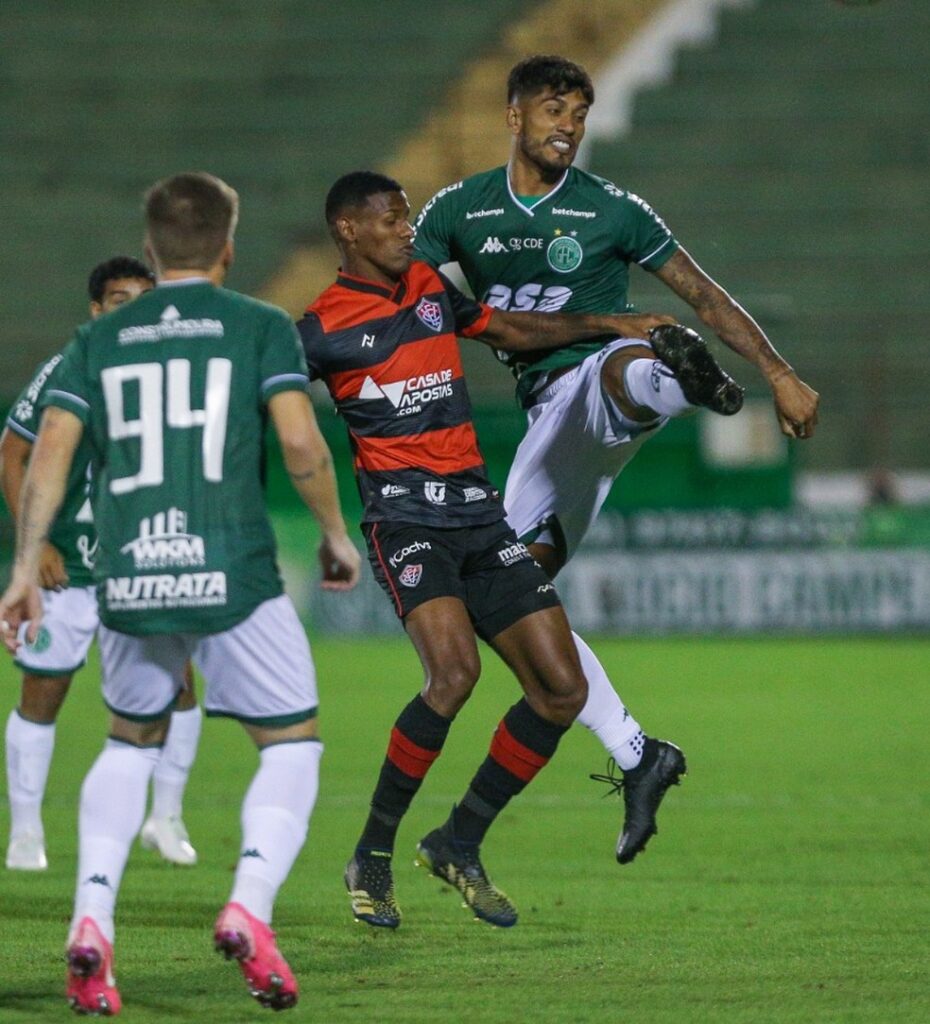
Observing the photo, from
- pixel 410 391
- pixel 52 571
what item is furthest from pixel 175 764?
pixel 410 391

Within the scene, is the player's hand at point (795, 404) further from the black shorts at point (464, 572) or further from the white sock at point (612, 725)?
the white sock at point (612, 725)

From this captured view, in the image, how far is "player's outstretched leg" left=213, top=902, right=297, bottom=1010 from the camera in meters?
4.64

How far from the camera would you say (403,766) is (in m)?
6.57

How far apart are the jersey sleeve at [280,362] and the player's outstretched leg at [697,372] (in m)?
1.77

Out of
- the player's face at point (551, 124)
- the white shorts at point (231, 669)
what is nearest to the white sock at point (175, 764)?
the player's face at point (551, 124)

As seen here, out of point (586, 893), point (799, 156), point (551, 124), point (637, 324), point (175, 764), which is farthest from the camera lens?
point (799, 156)

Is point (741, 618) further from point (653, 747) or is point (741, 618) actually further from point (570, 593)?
point (653, 747)

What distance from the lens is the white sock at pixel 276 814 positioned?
15.9 feet

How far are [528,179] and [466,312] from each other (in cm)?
67

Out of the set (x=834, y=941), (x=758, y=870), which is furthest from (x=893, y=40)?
(x=834, y=941)

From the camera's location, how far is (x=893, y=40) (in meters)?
25.1

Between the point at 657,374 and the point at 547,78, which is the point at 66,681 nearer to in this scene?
the point at 657,374

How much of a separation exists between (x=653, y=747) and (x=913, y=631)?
11.7m

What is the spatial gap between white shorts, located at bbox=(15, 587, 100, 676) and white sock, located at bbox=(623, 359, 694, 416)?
2.58 m
